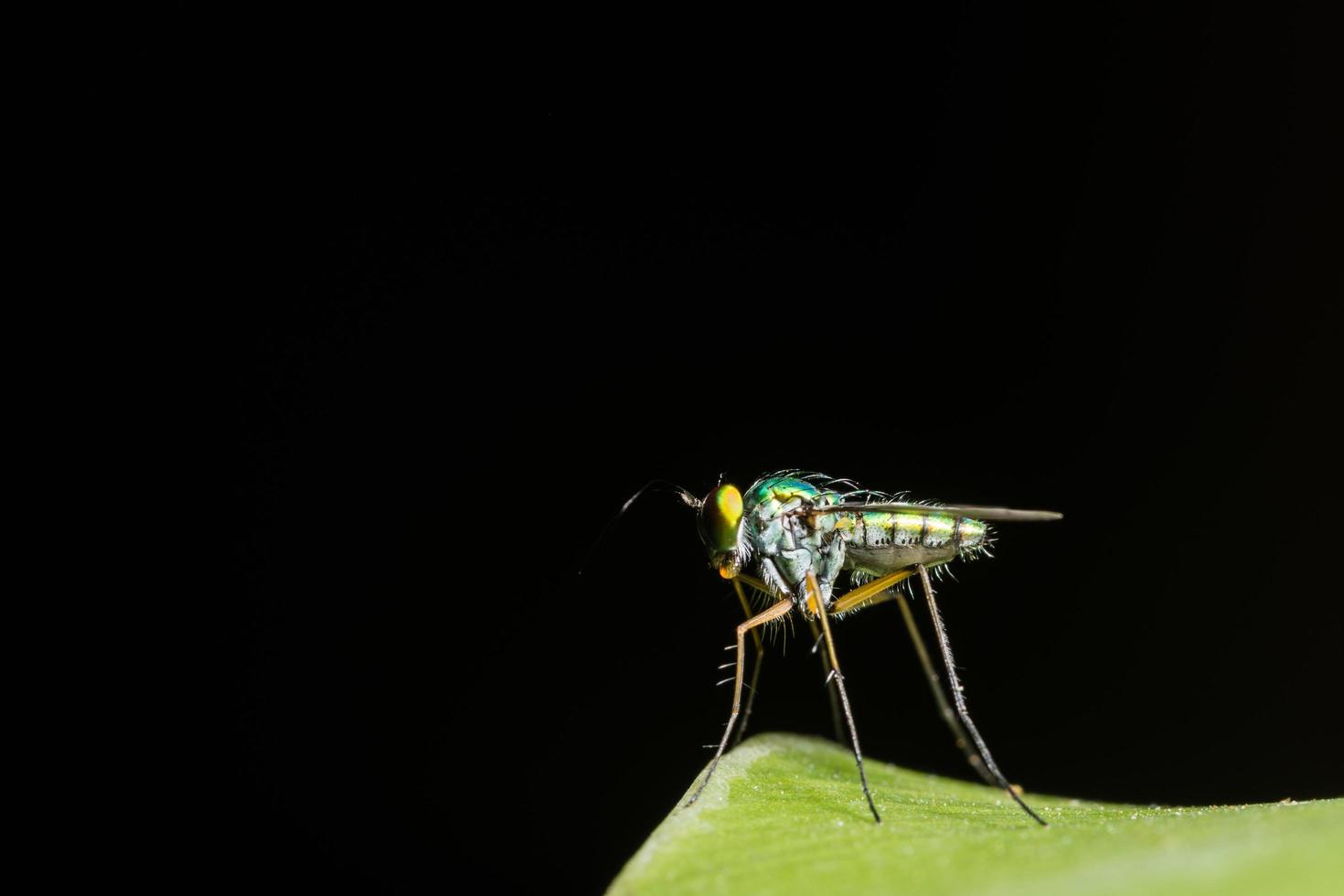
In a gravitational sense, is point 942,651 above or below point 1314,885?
below

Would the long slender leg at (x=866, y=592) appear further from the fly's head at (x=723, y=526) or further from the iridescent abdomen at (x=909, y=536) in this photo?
the fly's head at (x=723, y=526)

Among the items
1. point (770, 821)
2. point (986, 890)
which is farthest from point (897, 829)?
point (986, 890)

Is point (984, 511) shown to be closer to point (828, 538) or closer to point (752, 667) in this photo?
point (828, 538)

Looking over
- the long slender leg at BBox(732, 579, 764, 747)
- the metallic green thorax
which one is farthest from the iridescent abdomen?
the long slender leg at BBox(732, 579, 764, 747)

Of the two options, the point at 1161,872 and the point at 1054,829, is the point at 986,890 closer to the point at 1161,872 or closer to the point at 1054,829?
the point at 1161,872

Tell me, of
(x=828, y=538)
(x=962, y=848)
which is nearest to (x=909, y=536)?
(x=828, y=538)

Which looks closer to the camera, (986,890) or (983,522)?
(986,890)

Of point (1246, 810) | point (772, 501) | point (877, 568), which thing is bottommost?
point (1246, 810)
